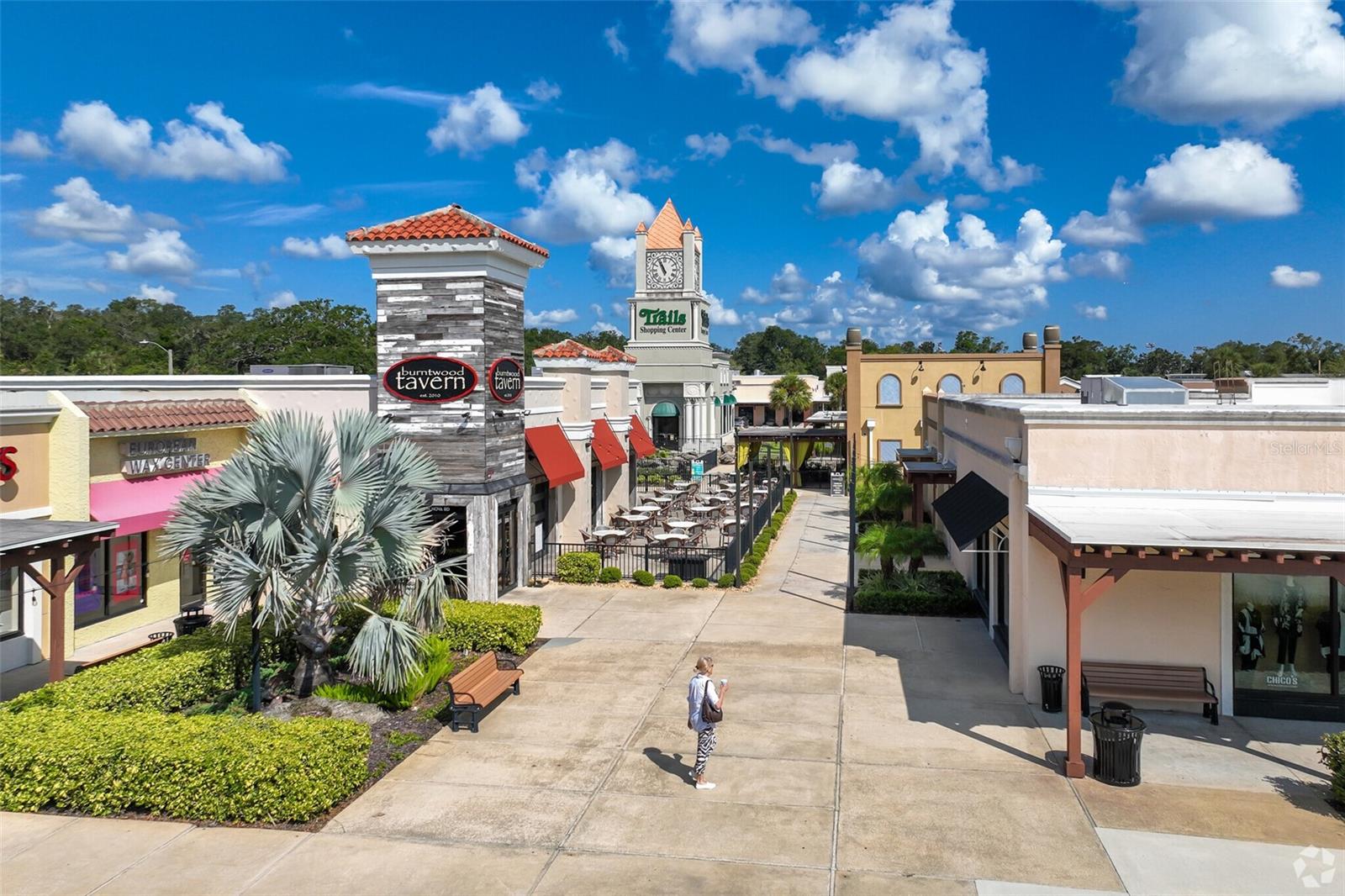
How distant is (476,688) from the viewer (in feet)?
41.3

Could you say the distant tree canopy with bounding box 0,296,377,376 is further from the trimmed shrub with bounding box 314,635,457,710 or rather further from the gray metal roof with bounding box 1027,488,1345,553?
the gray metal roof with bounding box 1027,488,1345,553

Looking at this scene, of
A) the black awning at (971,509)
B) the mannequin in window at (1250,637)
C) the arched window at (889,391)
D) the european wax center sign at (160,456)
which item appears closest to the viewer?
the mannequin in window at (1250,637)

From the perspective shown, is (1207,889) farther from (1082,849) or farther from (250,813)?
(250,813)

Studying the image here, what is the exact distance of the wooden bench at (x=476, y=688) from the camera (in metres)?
12.4

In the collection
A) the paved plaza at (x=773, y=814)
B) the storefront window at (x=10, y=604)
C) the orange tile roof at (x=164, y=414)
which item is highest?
the orange tile roof at (x=164, y=414)

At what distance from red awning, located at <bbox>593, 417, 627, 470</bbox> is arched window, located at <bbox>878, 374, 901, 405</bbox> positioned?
54.1 feet

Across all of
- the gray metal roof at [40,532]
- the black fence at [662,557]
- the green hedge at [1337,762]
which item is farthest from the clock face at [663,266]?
the green hedge at [1337,762]

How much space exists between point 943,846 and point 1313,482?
812cm

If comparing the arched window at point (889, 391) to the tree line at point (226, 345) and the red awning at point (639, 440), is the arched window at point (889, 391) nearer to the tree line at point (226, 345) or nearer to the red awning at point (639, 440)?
the red awning at point (639, 440)

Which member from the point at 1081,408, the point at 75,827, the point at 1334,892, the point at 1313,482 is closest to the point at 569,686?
the point at 75,827

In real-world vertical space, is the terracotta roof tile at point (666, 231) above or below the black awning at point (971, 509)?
above

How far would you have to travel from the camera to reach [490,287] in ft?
66.7

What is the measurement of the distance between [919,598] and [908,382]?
78.7 ft

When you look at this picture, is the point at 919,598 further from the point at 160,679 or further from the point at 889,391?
the point at 889,391
